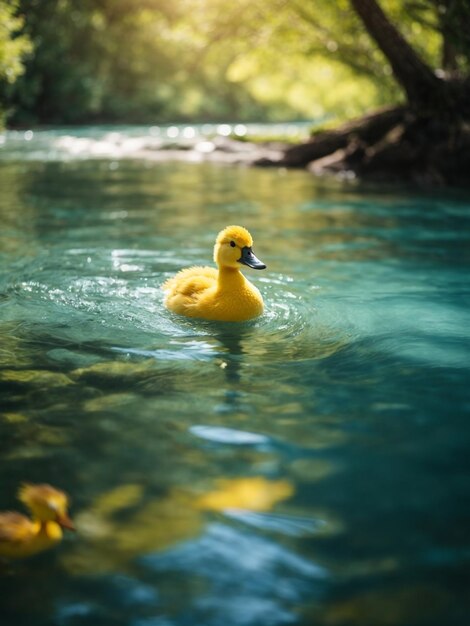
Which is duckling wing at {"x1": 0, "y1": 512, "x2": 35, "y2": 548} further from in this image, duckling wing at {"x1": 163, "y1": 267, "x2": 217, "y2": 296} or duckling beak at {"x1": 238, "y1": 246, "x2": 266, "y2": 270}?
duckling wing at {"x1": 163, "y1": 267, "x2": 217, "y2": 296}

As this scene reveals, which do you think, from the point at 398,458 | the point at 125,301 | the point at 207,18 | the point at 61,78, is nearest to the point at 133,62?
the point at 61,78

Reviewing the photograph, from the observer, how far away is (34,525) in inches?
132

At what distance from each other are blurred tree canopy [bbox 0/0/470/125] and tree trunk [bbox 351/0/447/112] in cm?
36

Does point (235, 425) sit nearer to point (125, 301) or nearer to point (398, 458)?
point (398, 458)

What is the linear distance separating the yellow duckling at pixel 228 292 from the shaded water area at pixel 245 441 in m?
0.14

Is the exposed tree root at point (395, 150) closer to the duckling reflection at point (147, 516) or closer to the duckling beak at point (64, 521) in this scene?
the duckling reflection at point (147, 516)

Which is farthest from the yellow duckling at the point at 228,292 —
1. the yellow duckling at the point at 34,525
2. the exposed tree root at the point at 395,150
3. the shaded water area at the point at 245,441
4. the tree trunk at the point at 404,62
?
the tree trunk at the point at 404,62

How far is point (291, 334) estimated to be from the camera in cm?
633

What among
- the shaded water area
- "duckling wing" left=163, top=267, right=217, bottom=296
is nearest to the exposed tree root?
the shaded water area

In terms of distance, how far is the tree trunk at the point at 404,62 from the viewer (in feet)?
55.3

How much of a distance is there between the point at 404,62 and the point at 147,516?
15.6 metres

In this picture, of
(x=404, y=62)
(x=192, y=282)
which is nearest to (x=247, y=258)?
(x=192, y=282)

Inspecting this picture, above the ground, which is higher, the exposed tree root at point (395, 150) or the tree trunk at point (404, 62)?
the tree trunk at point (404, 62)

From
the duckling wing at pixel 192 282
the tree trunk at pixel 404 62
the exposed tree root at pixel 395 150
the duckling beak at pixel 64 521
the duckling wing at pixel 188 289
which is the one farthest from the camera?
the exposed tree root at pixel 395 150
